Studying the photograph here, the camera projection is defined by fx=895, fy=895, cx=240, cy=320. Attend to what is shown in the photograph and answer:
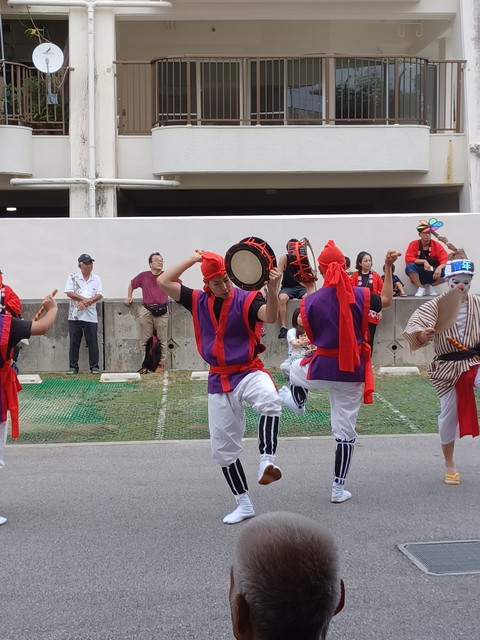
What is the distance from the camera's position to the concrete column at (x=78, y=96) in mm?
19094

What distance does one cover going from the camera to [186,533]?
6230 mm

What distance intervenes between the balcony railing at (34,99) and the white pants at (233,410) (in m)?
14.1

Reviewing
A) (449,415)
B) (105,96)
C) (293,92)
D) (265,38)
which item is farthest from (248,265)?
(265,38)

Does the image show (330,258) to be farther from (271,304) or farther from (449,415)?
(449,415)

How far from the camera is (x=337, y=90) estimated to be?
67.6ft

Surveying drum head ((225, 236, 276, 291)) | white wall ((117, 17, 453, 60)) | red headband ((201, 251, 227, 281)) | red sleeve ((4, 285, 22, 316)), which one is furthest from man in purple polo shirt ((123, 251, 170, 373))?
white wall ((117, 17, 453, 60))

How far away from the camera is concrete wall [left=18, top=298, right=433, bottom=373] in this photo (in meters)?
13.8

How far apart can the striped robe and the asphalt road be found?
91 cm

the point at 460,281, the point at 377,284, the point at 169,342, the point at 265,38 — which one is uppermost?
the point at 265,38

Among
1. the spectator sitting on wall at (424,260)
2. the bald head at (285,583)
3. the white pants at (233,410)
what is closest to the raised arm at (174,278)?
the white pants at (233,410)

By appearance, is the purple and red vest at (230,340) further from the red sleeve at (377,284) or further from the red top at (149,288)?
the red top at (149,288)

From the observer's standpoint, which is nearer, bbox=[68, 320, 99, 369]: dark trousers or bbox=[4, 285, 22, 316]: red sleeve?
bbox=[4, 285, 22, 316]: red sleeve

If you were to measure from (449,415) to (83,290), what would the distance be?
7.70m

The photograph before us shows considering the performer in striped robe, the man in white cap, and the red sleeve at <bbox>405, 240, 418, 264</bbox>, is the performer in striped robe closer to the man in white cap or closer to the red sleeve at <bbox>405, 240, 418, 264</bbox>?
the man in white cap
